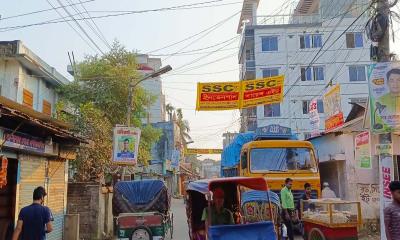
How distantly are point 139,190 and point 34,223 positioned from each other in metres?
8.48

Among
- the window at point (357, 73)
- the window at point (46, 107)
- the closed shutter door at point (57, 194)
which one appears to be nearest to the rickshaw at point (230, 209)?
the closed shutter door at point (57, 194)

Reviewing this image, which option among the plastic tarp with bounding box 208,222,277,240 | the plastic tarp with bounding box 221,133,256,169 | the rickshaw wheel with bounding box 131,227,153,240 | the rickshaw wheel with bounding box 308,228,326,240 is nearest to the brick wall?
the rickshaw wheel with bounding box 131,227,153,240

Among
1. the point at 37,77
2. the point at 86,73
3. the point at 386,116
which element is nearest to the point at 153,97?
the point at 86,73

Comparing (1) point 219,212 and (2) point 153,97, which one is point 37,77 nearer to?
(2) point 153,97

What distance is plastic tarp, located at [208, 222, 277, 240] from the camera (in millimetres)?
7605

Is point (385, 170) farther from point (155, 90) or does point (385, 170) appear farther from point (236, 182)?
point (155, 90)

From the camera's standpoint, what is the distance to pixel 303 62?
46.3m

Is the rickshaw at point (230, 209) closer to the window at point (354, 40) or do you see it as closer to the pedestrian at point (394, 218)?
the pedestrian at point (394, 218)

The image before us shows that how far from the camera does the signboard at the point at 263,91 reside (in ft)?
66.2

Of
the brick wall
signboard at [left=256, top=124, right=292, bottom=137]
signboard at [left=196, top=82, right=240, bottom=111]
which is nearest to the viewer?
the brick wall

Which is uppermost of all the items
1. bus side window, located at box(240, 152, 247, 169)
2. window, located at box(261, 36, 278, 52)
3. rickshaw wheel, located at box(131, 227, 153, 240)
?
window, located at box(261, 36, 278, 52)

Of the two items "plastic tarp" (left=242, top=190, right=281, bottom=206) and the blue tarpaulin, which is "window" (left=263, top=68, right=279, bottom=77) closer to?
the blue tarpaulin

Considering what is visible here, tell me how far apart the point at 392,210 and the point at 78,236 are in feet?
36.3

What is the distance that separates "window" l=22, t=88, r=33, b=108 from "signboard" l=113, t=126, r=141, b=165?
533 cm
